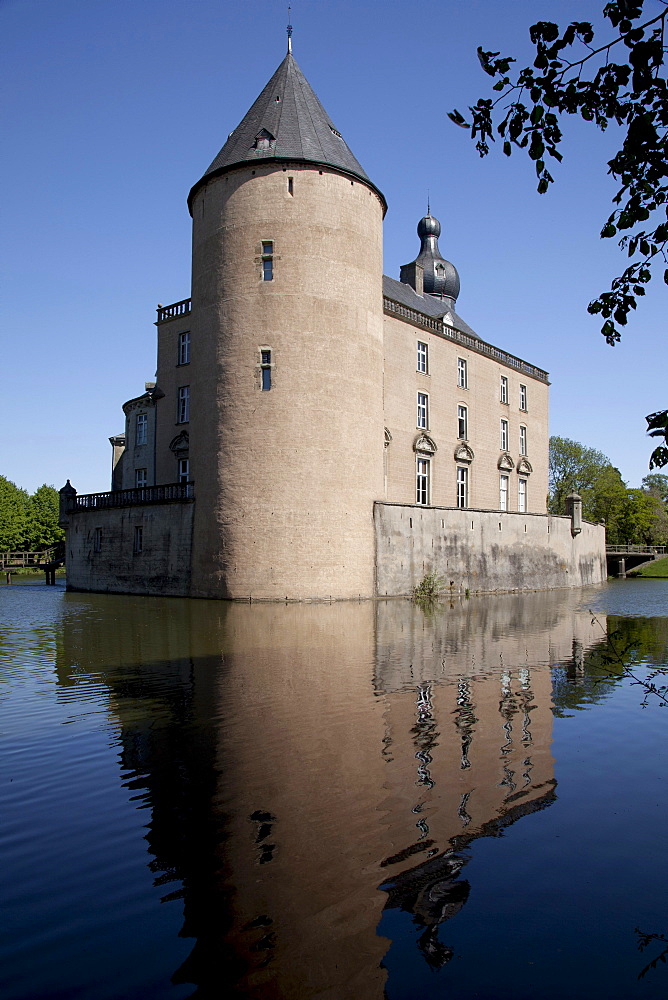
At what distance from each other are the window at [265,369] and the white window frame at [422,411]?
9.30m

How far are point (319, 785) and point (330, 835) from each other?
3.09ft

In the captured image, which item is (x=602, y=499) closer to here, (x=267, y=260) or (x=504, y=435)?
(x=504, y=435)

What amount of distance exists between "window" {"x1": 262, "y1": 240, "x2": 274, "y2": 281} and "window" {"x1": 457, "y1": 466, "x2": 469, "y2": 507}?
13979mm

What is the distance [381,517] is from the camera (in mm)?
26234

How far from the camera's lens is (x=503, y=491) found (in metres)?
39.1

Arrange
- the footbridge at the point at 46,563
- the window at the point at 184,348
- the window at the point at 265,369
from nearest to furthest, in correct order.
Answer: the window at the point at 265,369, the window at the point at 184,348, the footbridge at the point at 46,563

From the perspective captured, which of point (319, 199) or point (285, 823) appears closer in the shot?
point (285, 823)

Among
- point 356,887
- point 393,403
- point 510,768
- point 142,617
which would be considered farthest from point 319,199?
point 356,887

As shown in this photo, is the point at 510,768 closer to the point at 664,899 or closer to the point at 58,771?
the point at 664,899

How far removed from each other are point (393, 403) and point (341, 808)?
2623 cm

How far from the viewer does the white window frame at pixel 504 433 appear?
38981 millimetres

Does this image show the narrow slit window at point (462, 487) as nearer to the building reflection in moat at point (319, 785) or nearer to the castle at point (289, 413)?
the castle at point (289, 413)

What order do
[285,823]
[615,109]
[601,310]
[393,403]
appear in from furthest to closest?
1. [393,403]
2. [285,823]
3. [601,310]
4. [615,109]

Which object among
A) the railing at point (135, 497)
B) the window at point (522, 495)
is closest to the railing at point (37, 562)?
the railing at point (135, 497)
